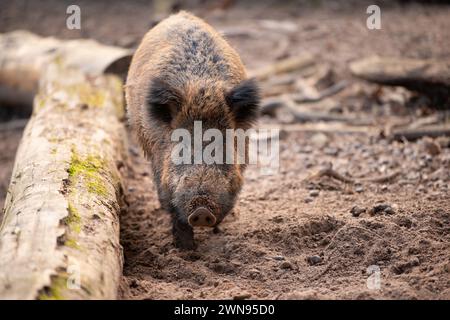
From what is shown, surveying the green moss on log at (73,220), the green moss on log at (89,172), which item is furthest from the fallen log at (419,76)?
the green moss on log at (73,220)

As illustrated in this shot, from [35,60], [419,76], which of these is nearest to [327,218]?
[419,76]

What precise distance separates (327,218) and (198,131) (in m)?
1.33

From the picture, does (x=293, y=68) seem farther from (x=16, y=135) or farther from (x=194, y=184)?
(x=194, y=184)

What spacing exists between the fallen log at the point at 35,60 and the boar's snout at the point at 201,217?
3.85 m

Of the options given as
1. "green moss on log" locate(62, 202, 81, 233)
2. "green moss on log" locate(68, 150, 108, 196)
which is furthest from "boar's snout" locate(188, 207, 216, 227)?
"green moss on log" locate(68, 150, 108, 196)

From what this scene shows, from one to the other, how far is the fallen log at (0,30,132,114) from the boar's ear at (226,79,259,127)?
10.2 ft

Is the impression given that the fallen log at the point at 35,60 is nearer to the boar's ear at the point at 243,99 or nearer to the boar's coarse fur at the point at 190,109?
the boar's coarse fur at the point at 190,109

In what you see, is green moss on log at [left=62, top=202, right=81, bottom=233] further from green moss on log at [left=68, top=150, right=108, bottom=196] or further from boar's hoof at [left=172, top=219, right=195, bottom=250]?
boar's hoof at [left=172, top=219, right=195, bottom=250]

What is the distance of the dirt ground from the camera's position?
13.5 feet

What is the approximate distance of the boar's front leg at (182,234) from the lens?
4.89 meters

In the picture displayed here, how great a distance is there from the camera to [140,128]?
550cm

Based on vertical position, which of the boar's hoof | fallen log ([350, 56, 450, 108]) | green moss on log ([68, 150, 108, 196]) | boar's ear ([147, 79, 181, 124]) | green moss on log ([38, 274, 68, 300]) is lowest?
green moss on log ([38, 274, 68, 300])

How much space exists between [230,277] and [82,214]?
113cm

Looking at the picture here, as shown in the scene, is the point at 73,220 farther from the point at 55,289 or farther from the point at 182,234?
the point at 182,234
